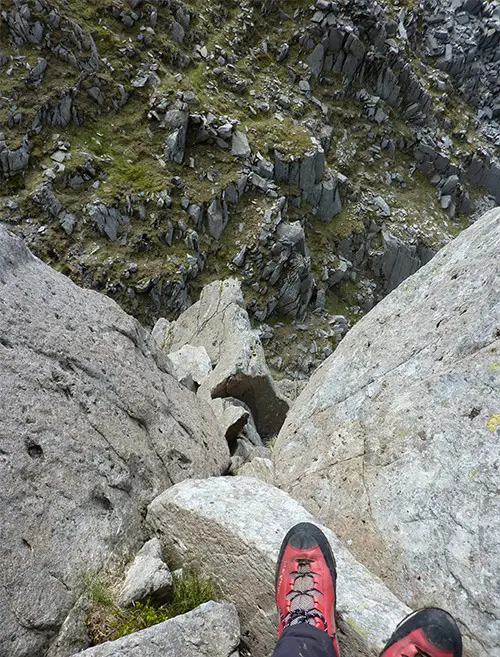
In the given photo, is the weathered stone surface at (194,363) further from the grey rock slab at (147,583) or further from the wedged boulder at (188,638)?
the wedged boulder at (188,638)

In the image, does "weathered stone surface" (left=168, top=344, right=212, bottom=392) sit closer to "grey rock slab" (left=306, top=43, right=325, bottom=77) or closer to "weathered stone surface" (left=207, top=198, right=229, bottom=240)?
"weathered stone surface" (left=207, top=198, right=229, bottom=240)

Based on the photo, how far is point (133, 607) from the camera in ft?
17.9

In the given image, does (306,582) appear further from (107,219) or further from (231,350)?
(107,219)

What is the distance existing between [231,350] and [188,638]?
1431 cm

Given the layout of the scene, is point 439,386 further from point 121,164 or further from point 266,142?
point 266,142

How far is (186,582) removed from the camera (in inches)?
232

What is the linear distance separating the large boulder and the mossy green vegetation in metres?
0.30

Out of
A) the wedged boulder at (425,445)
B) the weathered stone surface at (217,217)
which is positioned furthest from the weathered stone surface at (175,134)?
the wedged boulder at (425,445)

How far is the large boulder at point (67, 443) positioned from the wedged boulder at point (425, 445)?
10.3 feet

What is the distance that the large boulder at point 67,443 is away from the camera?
5.33 meters

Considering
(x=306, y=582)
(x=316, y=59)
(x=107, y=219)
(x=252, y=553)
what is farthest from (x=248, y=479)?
(x=316, y=59)

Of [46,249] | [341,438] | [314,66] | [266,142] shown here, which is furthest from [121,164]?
[341,438]

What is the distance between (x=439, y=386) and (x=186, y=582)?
5.03m

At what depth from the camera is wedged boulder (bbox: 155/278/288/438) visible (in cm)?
1727
